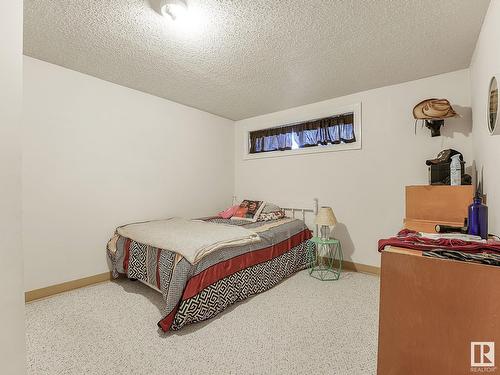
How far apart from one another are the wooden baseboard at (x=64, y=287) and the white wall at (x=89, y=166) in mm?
55

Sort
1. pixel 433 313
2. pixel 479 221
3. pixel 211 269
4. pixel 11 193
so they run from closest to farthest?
pixel 11 193
pixel 433 313
pixel 479 221
pixel 211 269

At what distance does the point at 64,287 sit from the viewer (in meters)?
2.61

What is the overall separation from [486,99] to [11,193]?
2755 mm

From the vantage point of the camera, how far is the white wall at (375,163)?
273 centimetres

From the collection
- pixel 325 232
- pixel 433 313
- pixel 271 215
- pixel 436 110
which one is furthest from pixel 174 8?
pixel 325 232

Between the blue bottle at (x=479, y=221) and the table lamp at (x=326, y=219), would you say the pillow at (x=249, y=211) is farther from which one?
the blue bottle at (x=479, y=221)

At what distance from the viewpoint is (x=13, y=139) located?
0.86 metres

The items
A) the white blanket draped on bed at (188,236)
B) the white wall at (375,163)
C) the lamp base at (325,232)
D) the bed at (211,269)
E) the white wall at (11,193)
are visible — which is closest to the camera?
the white wall at (11,193)

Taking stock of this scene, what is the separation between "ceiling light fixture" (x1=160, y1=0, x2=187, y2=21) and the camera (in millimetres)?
1660

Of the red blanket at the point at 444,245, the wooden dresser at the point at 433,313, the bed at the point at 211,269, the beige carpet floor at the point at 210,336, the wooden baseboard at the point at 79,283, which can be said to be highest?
the red blanket at the point at 444,245

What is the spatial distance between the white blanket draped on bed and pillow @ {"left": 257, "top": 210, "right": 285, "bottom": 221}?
86 cm

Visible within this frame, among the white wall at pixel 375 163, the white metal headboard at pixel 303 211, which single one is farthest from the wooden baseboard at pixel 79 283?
the white metal headboard at pixel 303 211

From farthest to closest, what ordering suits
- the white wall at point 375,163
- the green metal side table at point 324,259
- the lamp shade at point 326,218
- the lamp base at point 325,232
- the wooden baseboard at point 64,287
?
the lamp base at point 325,232
the green metal side table at point 324,259
the lamp shade at point 326,218
the white wall at point 375,163
the wooden baseboard at point 64,287

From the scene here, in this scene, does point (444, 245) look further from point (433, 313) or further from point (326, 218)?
point (326, 218)
